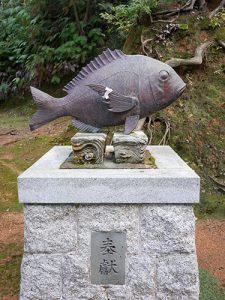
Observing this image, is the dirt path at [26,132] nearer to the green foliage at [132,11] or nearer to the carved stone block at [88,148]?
the green foliage at [132,11]

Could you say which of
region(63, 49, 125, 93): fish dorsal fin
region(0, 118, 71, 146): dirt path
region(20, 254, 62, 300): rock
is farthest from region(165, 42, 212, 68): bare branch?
region(20, 254, 62, 300): rock

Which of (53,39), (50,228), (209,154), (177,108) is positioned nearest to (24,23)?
(53,39)

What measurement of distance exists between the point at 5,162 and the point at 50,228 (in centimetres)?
387

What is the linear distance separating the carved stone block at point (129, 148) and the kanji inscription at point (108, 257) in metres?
0.54

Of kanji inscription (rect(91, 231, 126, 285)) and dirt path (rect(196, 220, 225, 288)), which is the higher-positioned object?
kanji inscription (rect(91, 231, 126, 285))

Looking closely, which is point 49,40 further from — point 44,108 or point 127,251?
point 127,251

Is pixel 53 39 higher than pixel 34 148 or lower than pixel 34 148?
higher

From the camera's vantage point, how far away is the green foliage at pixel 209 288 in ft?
11.1

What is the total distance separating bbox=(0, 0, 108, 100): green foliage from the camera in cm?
873

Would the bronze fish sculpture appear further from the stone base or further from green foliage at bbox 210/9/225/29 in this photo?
green foliage at bbox 210/9/225/29

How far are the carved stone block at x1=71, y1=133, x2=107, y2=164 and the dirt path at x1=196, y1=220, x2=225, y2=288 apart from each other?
1.70 metres

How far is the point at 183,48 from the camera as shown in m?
6.79

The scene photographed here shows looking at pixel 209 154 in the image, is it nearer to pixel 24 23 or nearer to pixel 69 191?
pixel 69 191

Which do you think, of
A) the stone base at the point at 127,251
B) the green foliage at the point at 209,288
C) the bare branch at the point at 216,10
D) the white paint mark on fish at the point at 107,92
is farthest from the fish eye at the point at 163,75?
the bare branch at the point at 216,10
